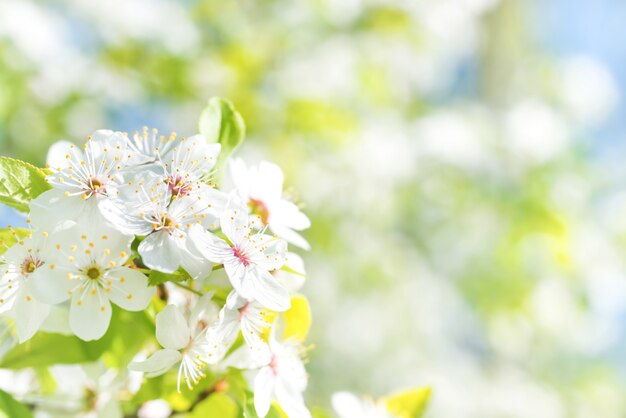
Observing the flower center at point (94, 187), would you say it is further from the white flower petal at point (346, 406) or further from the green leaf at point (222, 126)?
the white flower petal at point (346, 406)

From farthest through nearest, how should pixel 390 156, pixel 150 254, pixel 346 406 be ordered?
pixel 390 156
pixel 346 406
pixel 150 254

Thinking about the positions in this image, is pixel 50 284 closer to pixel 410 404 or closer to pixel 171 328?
pixel 171 328

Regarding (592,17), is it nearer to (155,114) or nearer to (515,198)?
(515,198)

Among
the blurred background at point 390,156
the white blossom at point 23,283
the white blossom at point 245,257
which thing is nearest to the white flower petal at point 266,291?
the white blossom at point 245,257

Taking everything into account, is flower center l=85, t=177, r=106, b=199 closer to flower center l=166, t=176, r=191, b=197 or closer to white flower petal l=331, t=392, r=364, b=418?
flower center l=166, t=176, r=191, b=197

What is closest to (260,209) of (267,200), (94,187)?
(267,200)

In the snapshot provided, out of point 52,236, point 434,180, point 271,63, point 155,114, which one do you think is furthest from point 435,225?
point 52,236

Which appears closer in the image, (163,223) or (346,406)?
(163,223)
